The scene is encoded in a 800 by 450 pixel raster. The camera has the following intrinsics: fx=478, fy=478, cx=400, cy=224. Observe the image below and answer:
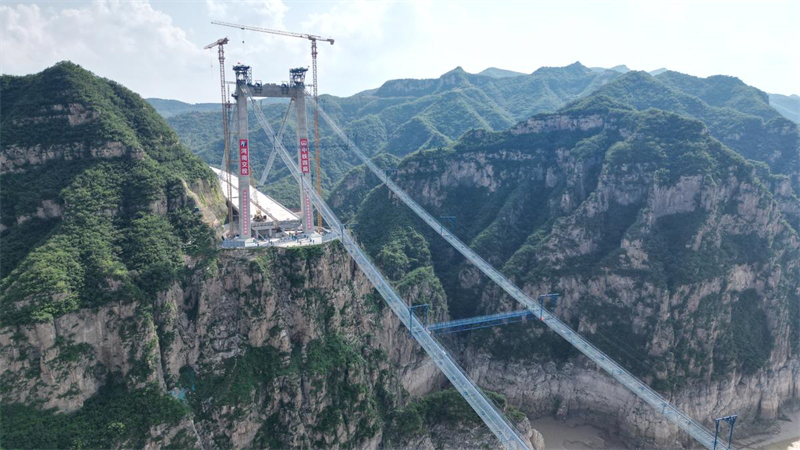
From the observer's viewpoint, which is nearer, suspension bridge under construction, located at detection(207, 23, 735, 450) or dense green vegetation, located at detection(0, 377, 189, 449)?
dense green vegetation, located at detection(0, 377, 189, 449)

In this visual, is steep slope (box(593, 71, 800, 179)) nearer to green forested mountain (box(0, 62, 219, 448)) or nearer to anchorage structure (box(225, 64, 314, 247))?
anchorage structure (box(225, 64, 314, 247))

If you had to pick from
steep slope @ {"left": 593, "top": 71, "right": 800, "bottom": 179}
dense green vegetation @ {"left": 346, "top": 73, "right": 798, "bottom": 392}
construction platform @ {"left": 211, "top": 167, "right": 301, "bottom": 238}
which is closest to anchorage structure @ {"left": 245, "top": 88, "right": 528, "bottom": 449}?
construction platform @ {"left": 211, "top": 167, "right": 301, "bottom": 238}

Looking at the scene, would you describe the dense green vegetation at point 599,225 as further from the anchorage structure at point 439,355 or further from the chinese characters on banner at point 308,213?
the chinese characters on banner at point 308,213

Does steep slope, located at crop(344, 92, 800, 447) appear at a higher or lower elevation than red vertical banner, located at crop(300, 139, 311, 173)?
lower

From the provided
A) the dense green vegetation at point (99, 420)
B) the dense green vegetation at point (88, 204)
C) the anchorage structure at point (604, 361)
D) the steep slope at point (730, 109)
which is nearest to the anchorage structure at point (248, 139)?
the dense green vegetation at point (88, 204)

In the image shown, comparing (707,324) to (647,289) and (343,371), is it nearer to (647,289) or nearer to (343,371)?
(647,289)

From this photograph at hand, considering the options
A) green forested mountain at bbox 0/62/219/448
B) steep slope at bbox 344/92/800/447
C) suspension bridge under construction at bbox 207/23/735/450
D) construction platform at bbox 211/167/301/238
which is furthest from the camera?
steep slope at bbox 344/92/800/447
